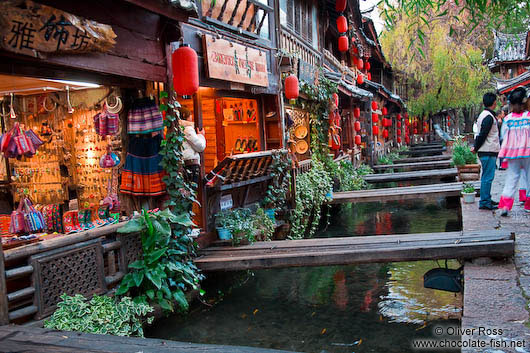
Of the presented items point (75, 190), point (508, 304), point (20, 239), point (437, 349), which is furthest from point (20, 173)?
point (508, 304)

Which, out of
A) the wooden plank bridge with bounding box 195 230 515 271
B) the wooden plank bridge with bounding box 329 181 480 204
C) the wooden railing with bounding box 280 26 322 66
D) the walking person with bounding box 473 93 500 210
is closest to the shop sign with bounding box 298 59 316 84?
the wooden railing with bounding box 280 26 322 66

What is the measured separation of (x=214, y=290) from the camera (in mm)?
7809

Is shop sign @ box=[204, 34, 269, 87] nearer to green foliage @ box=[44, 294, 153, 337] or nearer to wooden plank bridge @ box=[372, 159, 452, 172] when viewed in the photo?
green foliage @ box=[44, 294, 153, 337]

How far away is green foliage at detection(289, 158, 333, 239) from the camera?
10.7 meters

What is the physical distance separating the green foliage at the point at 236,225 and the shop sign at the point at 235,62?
2425mm

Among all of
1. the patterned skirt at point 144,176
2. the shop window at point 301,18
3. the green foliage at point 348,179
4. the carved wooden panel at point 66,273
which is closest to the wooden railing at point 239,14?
the shop window at point 301,18

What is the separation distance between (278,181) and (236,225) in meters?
2.34

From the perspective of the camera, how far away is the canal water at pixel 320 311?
594 centimetres

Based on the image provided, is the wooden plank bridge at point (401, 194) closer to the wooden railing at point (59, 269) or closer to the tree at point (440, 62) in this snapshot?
the wooden railing at point (59, 269)

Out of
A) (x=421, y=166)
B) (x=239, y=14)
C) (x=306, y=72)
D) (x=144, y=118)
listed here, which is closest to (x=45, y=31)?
(x=144, y=118)

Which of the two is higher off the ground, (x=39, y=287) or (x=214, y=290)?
(x=39, y=287)

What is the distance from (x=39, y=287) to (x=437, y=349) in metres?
4.50

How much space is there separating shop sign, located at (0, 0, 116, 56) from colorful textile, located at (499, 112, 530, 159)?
20.4ft

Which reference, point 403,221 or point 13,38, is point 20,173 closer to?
point 13,38
